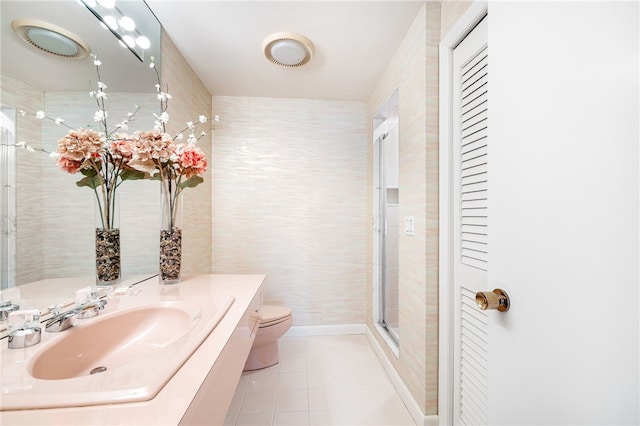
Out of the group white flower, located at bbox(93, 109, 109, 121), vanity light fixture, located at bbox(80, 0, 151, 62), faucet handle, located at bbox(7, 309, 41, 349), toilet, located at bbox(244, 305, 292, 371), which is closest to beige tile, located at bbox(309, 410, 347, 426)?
toilet, located at bbox(244, 305, 292, 371)

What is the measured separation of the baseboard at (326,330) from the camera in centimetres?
263

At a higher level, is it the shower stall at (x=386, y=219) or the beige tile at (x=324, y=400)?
the shower stall at (x=386, y=219)

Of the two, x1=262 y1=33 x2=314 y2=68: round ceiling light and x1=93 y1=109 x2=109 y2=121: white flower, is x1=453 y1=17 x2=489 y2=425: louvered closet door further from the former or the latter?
x1=93 y1=109 x2=109 y2=121: white flower

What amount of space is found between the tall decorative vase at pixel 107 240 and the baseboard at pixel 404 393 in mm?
1660

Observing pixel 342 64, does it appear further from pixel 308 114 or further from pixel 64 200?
pixel 64 200

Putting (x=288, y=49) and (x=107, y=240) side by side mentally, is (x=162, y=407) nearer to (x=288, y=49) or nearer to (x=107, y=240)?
(x=107, y=240)

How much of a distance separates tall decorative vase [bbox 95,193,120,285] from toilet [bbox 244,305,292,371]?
3.50 feet

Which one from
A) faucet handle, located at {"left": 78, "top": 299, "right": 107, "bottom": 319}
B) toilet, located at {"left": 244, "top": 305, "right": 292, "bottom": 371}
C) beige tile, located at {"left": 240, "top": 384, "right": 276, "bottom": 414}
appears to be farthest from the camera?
toilet, located at {"left": 244, "top": 305, "right": 292, "bottom": 371}

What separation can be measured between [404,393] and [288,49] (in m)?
2.28

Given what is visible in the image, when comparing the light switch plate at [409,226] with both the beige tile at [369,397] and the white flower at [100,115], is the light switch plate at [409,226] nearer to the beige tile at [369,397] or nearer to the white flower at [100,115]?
the beige tile at [369,397]

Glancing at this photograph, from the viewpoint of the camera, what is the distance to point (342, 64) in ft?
6.76

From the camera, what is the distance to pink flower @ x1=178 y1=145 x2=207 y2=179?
1330mm

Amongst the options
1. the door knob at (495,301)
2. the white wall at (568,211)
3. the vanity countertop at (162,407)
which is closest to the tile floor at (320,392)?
the vanity countertop at (162,407)

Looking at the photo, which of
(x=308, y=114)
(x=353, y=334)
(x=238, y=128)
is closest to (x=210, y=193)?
(x=238, y=128)
